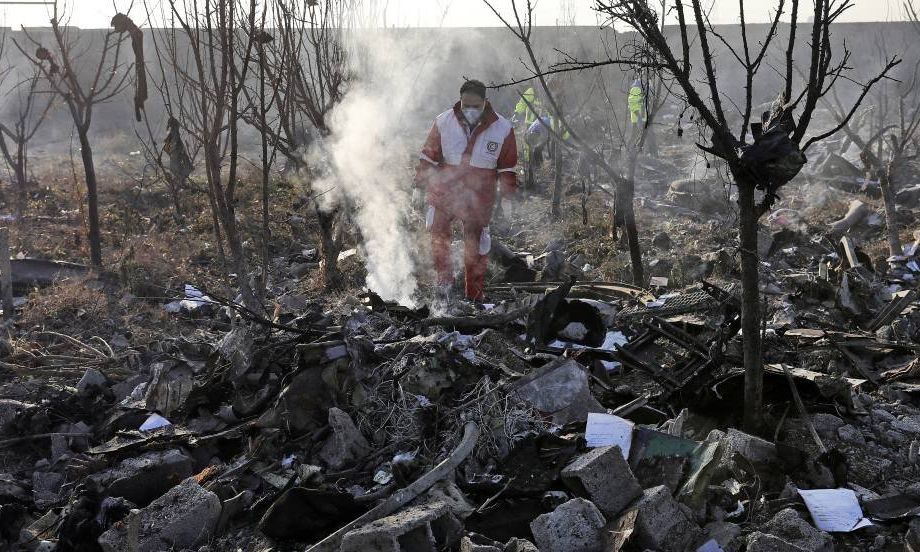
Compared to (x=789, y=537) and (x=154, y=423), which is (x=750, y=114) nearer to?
(x=789, y=537)

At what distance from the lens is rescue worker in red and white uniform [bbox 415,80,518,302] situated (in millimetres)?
5562

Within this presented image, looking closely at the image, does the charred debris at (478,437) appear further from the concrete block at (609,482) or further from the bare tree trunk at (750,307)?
the bare tree trunk at (750,307)

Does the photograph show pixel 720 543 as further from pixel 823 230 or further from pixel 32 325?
pixel 823 230

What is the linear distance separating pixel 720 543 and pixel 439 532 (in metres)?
1.03

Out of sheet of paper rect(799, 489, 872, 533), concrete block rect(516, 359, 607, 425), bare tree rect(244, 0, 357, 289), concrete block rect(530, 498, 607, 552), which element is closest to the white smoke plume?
bare tree rect(244, 0, 357, 289)

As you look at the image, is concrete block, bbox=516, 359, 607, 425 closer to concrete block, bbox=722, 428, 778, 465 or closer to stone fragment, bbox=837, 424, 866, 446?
concrete block, bbox=722, 428, 778, 465

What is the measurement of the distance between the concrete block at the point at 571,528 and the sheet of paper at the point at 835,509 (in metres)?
0.90

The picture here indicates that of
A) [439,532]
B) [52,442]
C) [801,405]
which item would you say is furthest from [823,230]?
[52,442]

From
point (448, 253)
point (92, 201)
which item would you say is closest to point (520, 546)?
point (448, 253)

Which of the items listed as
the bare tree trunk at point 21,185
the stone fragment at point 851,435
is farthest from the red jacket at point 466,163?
the bare tree trunk at point 21,185

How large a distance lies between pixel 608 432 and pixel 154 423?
2330 mm

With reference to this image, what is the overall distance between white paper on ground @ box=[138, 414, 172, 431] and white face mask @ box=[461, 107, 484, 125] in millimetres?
3046

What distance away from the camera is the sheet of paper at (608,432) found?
3.20 m

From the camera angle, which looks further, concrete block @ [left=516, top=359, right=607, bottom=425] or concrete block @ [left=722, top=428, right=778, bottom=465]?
concrete block @ [left=516, top=359, right=607, bottom=425]
